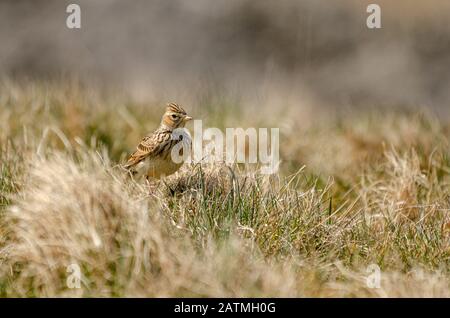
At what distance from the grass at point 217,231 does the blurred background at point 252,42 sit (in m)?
12.1

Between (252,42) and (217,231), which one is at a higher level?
(252,42)

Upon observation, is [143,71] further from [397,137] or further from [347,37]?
[397,137]

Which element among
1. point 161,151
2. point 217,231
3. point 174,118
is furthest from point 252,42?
point 217,231

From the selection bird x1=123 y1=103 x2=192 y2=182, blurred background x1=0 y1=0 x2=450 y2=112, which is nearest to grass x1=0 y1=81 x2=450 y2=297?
bird x1=123 y1=103 x2=192 y2=182

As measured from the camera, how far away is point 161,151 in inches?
323

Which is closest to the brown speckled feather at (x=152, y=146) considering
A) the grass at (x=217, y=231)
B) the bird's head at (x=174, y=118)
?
the bird's head at (x=174, y=118)

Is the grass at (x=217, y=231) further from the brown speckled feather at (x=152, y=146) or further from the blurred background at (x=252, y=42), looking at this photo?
the blurred background at (x=252, y=42)

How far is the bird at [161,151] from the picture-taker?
8109 mm

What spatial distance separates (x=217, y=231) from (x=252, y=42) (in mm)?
20536

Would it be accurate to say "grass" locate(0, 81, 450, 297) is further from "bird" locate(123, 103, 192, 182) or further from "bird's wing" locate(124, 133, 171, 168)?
"bird's wing" locate(124, 133, 171, 168)

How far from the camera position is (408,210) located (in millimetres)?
8930

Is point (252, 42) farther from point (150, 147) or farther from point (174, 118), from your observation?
point (150, 147)

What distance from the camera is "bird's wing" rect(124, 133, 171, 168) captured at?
27.1 ft
